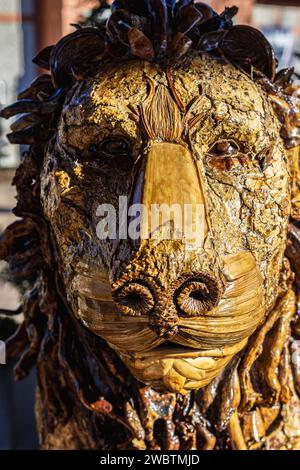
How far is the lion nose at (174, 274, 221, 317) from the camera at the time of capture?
757mm

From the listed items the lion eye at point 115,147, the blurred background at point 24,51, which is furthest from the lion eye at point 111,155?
the blurred background at point 24,51

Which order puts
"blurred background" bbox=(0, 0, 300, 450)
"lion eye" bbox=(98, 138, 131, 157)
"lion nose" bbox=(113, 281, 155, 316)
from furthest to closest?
"blurred background" bbox=(0, 0, 300, 450) < "lion eye" bbox=(98, 138, 131, 157) < "lion nose" bbox=(113, 281, 155, 316)

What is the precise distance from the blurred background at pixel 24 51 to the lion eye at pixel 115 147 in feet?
2.83

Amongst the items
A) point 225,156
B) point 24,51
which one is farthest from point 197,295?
point 24,51

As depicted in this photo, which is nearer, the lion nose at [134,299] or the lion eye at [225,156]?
the lion nose at [134,299]

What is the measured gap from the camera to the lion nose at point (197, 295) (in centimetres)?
76

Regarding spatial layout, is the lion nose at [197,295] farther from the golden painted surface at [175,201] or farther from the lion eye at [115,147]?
the lion eye at [115,147]

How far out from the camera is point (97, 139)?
2.92ft

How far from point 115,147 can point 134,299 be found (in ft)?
0.84

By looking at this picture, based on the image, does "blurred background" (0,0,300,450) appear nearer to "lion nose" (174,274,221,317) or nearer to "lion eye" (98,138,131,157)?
"lion eye" (98,138,131,157)

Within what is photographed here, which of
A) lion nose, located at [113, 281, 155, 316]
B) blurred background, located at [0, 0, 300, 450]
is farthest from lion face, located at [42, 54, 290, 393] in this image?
blurred background, located at [0, 0, 300, 450]

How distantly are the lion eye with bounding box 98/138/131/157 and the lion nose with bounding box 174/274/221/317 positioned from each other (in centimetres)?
25

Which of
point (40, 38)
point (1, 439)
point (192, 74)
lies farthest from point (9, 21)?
point (192, 74)
